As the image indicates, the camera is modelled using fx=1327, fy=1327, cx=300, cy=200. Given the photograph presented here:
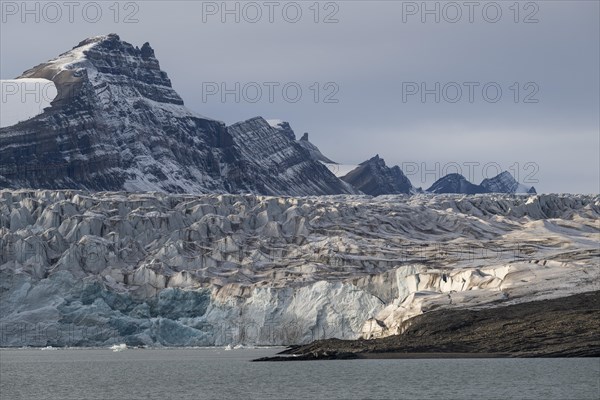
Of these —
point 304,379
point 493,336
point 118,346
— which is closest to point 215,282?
point 118,346

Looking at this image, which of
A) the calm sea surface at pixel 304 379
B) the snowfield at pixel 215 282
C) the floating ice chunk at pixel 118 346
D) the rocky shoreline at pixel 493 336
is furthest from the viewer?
the floating ice chunk at pixel 118 346

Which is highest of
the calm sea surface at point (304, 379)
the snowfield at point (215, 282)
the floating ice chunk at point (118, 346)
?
the snowfield at point (215, 282)

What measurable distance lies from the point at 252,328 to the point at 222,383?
175 feet

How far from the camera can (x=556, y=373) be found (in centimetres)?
11481

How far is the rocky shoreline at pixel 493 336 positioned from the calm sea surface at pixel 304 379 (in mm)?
4092

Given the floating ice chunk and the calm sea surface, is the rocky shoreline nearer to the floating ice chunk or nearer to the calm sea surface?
the calm sea surface

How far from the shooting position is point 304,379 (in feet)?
384

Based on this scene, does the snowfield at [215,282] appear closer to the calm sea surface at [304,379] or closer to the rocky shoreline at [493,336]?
the rocky shoreline at [493,336]

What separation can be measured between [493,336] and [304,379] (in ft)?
105

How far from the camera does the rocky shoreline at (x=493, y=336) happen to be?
446 ft

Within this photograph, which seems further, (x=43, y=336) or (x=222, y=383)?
(x=43, y=336)

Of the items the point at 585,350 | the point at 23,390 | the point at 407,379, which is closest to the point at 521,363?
the point at 585,350

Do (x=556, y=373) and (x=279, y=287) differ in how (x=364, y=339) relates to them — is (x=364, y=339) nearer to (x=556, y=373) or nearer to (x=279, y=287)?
(x=279, y=287)

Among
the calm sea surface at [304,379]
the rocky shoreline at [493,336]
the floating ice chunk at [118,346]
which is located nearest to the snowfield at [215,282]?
the floating ice chunk at [118,346]
